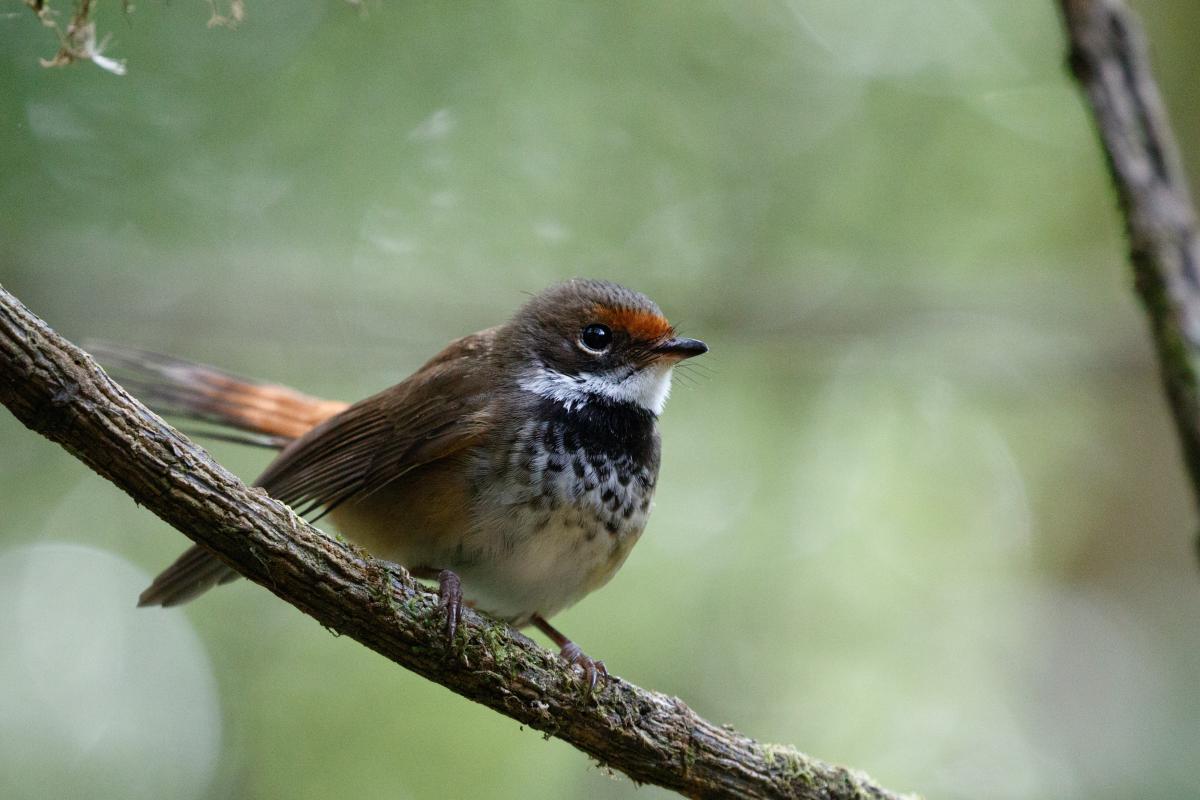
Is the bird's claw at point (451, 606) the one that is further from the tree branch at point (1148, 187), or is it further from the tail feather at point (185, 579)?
the tree branch at point (1148, 187)

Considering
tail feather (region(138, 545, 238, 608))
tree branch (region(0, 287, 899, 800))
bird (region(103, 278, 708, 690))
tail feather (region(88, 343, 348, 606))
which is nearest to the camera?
tree branch (region(0, 287, 899, 800))

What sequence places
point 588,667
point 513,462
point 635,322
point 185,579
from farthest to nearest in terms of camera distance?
point 635,322 → point 185,579 → point 513,462 → point 588,667

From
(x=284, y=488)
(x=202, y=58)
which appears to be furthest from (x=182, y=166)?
(x=284, y=488)

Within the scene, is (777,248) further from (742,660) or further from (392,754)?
(392,754)

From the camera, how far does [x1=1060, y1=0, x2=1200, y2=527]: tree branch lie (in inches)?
166

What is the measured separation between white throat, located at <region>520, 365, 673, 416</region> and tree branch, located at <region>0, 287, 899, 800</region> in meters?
1.24

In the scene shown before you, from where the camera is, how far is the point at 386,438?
435cm

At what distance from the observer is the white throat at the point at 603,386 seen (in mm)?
4340

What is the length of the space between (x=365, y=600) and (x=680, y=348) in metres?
1.83

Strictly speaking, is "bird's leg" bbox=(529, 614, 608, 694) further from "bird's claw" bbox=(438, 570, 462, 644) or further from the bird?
"bird's claw" bbox=(438, 570, 462, 644)

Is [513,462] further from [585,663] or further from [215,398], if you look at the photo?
[215,398]

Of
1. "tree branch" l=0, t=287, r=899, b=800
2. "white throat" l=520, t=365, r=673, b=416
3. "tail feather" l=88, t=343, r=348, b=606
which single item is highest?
"white throat" l=520, t=365, r=673, b=416

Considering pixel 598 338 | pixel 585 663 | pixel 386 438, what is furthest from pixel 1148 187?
pixel 386 438

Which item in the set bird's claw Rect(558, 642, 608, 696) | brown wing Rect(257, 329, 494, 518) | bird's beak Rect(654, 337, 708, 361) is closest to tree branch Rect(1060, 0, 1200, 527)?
bird's beak Rect(654, 337, 708, 361)
